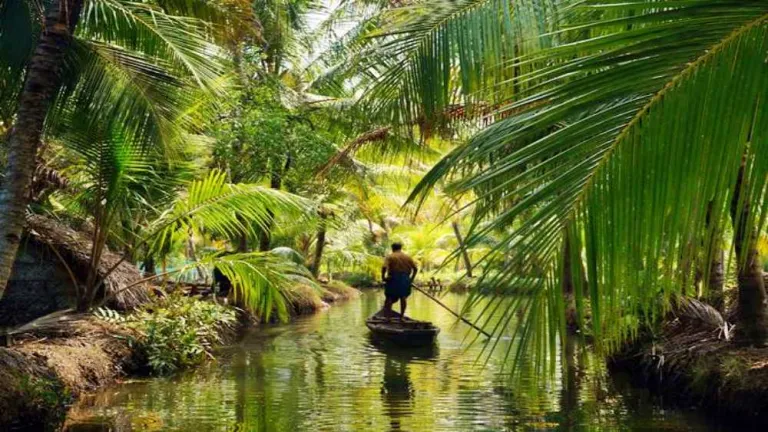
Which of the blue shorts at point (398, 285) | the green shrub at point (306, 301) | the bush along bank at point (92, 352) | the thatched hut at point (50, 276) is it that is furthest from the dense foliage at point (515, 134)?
the green shrub at point (306, 301)

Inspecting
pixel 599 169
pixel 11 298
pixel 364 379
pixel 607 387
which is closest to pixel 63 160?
pixel 11 298

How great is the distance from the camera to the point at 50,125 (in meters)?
9.17

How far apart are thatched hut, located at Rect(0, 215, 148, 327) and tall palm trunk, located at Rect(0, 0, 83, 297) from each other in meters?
3.95

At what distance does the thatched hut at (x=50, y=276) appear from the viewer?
36.7 feet

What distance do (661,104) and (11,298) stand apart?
445 inches

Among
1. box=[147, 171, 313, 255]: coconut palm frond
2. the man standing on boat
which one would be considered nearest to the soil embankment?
box=[147, 171, 313, 255]: coconut palm frond

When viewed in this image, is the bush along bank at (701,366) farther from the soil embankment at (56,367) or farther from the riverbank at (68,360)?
the soil embankment at (56,367)

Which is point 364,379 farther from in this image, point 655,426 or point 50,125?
point 50,125

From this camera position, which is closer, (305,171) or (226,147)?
(226,147)

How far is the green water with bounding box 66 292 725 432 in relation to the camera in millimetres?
7855

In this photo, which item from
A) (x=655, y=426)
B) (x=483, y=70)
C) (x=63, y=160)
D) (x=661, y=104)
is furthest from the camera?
(x=63, y=160)

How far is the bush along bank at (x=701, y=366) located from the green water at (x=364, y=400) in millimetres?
322

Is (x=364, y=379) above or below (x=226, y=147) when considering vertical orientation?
below

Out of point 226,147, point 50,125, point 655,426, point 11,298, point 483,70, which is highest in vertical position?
point 226,147
